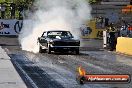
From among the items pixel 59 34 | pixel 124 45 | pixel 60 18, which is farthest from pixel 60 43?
pixel 60 18

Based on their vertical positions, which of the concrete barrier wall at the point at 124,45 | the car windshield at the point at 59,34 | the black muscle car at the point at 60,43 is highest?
the car windshield at the point at 59,34

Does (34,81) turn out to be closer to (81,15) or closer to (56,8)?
(56,8)

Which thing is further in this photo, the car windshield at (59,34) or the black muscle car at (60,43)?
the car windshield at (59,34)

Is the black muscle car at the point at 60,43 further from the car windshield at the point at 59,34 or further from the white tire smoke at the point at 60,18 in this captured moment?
the white tire smoke at the point at 60,18

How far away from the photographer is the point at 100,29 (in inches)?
1948

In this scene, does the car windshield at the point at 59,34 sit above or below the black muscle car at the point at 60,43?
above

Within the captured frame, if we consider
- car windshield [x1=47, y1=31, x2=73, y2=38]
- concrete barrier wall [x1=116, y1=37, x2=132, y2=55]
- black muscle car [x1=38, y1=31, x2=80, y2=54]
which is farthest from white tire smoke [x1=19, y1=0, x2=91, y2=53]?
black muscle car [x1=38, y1=31, x2=80, y2=54]

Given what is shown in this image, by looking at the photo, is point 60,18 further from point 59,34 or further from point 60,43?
point 60,43

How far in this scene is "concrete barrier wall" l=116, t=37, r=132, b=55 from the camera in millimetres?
26070

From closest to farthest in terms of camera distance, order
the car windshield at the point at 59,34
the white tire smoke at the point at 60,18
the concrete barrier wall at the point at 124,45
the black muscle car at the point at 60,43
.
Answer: the black muscle car at the point at 60,43, the car windshield at the point at 59,34, the concrete barrier wall at the point at 124,45, the white tire smoke at the point at 60,18

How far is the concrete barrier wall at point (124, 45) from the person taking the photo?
26.1m

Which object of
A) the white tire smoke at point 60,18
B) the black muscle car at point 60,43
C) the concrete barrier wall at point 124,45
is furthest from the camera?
the white tire smoke at point 60,18

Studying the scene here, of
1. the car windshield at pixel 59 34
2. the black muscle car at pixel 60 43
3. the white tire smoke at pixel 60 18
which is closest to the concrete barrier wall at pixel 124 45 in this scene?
the black muscle car at pixel 60 43

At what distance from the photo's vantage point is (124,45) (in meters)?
27.1
